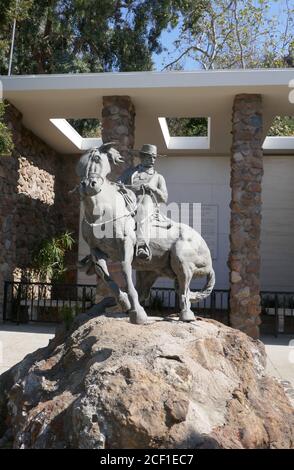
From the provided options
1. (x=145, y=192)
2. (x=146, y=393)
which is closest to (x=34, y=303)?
(x=145, y=192)

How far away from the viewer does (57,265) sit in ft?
37.6

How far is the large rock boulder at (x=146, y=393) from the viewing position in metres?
2.57

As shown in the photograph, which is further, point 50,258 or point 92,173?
point 50,258

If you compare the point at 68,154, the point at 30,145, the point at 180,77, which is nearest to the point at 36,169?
the point at 30,145

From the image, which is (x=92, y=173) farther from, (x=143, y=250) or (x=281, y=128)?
(x=281, y=128)

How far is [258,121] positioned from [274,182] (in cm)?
418

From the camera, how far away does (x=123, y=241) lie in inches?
151

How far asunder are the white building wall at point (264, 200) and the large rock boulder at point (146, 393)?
8.20 m

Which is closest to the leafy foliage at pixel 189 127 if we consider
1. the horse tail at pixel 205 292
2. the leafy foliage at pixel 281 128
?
the leafy foliage at pixel 281 128

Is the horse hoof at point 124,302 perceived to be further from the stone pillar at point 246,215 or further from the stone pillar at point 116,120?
the stone pillar at point 116,120

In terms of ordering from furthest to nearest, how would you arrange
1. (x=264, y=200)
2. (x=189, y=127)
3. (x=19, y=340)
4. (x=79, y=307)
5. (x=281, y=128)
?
(x=189, y=127)
(x=281, y=128)
(x=264, y=200)
(x=79, y=307)
(x=19, y=340)

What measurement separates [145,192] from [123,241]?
63 cm
